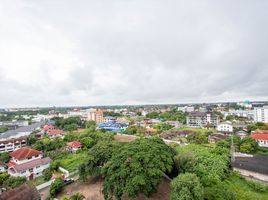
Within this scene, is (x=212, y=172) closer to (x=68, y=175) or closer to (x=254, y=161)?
(x=254, y=161)

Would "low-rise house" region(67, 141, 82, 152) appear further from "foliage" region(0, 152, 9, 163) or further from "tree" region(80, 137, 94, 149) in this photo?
"foliage" region(0, 152, 9, 163)

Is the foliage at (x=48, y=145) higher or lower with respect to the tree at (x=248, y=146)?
lower

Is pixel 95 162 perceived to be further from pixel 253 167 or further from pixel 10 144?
pixel 10 144

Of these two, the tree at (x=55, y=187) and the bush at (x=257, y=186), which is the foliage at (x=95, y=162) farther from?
the bush at (x=257, y=186)

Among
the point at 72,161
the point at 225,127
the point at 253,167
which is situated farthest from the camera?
the point at 225,127

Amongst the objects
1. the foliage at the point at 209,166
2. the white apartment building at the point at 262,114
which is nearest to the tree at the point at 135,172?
the foliage at the point at 209,166

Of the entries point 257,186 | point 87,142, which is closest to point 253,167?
point 257,186
